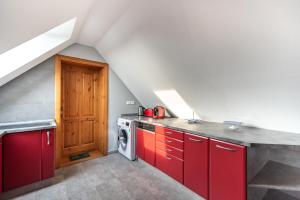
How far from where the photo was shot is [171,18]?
1608 millimetres

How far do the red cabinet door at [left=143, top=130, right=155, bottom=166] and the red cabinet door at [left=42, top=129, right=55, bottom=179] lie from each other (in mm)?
1526

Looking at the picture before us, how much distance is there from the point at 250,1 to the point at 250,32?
27 cm

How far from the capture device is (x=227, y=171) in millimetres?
1529

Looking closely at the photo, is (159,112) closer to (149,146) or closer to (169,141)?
(149,146)

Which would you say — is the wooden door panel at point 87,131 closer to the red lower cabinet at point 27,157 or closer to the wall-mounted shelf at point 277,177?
the red lower cabinet at point 27,157

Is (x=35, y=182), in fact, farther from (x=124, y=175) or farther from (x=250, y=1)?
(x=250, y=1)

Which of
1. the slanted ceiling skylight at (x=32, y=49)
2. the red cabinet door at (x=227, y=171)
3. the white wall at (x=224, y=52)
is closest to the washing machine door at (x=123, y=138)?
the white wall at (x=224, y=52)

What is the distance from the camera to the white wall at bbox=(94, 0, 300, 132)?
4.04 ft

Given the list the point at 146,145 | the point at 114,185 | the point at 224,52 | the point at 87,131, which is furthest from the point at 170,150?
the point at 87,131

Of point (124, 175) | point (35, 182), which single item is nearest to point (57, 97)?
point (35, 182)

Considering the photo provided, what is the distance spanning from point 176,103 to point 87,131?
231 cm

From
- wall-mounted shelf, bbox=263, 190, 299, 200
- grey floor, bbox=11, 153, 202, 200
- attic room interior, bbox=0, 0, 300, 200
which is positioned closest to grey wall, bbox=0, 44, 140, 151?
attic room interior, bbox=0, 0, 300, 200

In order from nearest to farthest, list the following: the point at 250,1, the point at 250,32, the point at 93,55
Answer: the point at 250,1 < the point at 250,32 < the point at 93,55

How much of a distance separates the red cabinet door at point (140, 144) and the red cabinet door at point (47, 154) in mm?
1465
